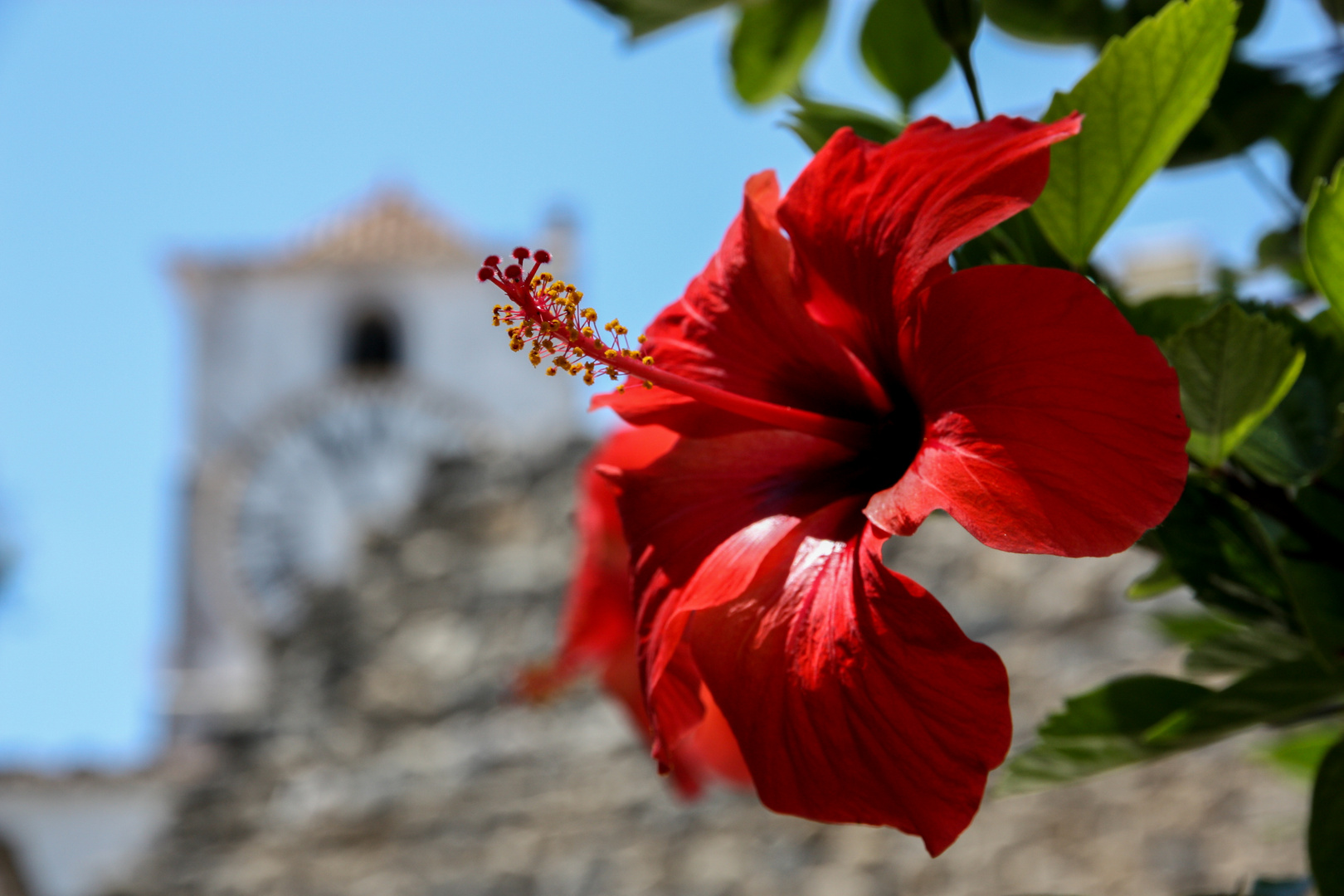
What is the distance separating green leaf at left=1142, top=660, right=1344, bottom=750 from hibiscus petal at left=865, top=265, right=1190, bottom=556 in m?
0.11

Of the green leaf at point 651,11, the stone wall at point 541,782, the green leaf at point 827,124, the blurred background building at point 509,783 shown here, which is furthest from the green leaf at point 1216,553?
the stone wall at point 541,782

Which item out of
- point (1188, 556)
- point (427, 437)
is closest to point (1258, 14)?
point (1188, 556)

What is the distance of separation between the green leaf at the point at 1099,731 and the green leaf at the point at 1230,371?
0.09 meters

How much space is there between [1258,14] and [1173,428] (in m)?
0.30

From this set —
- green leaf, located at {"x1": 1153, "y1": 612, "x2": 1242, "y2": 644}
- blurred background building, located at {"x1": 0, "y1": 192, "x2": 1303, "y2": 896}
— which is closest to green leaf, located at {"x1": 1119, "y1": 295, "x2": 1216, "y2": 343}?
green leaf, located at {"x1": 1153, "y1": 612, "x2": 1242, "y2": 644}

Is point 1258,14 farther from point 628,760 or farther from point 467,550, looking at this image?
point 467,550

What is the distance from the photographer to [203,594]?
34.1ft

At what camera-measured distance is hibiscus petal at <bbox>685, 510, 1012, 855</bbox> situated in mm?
215

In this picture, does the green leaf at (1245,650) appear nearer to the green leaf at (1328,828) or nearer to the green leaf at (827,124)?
the green leaf at (1328,828)

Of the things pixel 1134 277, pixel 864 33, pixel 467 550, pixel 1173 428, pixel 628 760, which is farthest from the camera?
pixel 1134 277

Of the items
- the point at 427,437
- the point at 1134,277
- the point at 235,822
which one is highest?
the point at 1134,277

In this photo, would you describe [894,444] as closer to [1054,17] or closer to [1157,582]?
[1157,582]

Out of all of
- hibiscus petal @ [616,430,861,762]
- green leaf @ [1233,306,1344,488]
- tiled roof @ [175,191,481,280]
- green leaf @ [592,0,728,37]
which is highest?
green leaf @ [592,0,728,37]

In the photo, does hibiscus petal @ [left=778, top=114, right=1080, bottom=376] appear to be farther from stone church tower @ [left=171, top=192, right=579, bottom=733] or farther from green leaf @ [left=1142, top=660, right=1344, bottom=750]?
stone church tower @ [left=171, top=192, right=579, bottom=733]
